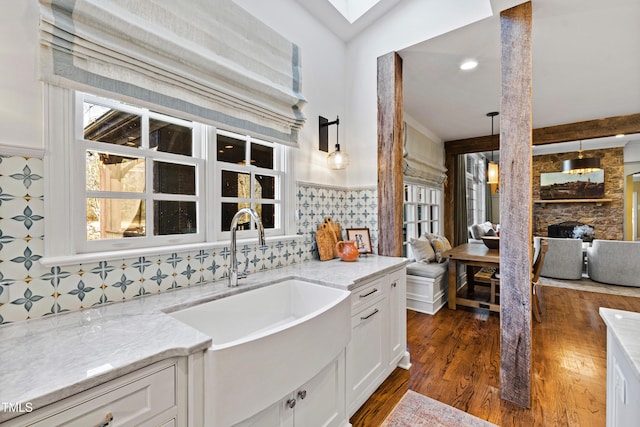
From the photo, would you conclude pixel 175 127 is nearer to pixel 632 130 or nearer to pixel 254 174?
pixel 254 174

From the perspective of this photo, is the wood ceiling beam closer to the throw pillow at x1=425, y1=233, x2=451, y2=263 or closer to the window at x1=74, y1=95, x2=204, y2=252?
the throw pillow at x1=425, y1=233, x2=451, y2=263

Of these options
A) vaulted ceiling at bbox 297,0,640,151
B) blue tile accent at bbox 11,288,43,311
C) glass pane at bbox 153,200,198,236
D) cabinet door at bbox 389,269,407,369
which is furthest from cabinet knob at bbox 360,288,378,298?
vaulted ceiling at bbox 297,0,640,151

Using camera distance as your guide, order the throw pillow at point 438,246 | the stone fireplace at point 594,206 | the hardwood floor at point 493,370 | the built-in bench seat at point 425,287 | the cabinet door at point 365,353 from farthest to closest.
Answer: the stone fireplace at point 594,206, the throw pillow at point 438,246, the built-in bench seat at point 425,287, the hardwood floor at point 493,370, the cabinet door at point 365,353

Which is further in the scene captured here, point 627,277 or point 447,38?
point 627,277

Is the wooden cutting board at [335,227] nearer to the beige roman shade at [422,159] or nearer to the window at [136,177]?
the window at [136,177]

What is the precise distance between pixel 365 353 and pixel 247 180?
4.54 ft

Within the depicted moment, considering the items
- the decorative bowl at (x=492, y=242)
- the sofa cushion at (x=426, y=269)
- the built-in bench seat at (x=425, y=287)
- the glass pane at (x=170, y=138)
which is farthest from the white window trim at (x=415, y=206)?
the glass pane at (x=170, y=138)

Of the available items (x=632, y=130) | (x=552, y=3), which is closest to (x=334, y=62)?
(x=552, y=3)

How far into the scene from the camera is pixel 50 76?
105cm

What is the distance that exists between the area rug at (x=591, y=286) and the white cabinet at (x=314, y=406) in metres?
4.75

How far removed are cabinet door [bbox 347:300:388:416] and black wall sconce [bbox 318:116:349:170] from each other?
1.15 metres

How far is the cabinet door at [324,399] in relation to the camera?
121cm

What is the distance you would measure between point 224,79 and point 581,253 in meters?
5.96

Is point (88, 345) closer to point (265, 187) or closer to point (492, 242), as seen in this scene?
point (265, 187)
